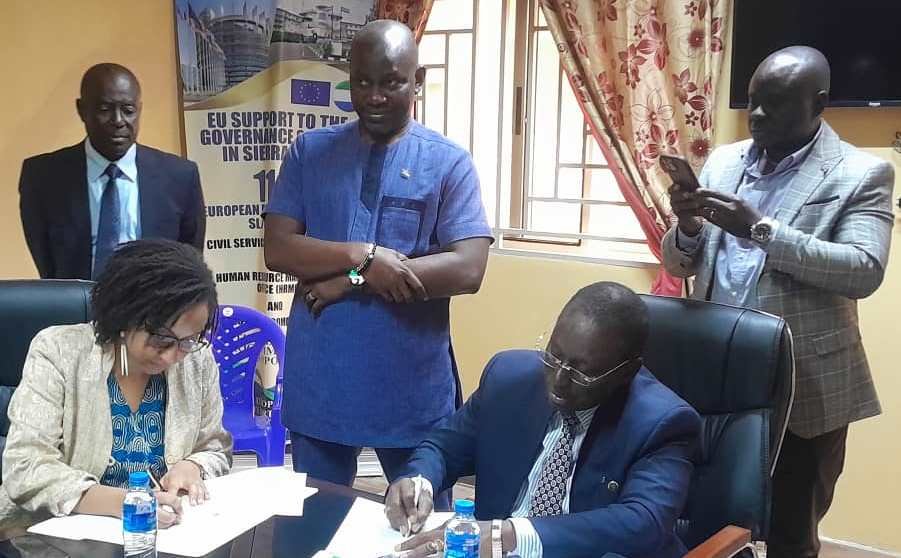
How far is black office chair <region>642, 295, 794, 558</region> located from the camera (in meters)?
1.80

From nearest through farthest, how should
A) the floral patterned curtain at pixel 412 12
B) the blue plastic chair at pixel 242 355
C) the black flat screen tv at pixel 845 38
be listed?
the black flat screen tv at pixel 845 38, the blue plastic chair at pixel 242 355, the floral patterned curtain at pixel 412 12

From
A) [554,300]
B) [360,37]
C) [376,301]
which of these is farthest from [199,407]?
[554,300]

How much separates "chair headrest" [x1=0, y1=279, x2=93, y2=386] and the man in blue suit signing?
2.86 feet

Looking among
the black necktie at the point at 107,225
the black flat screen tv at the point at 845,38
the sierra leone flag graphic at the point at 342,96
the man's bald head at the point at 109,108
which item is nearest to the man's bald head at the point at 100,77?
the man's bald head at the point at 109,108

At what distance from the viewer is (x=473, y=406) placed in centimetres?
189

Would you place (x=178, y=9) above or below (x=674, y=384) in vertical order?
above

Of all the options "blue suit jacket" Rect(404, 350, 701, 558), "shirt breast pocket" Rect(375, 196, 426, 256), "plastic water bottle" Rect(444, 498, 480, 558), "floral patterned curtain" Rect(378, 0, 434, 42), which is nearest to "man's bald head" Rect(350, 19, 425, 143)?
"shirt breast pocket" Rect(375, 196, 426, 256)

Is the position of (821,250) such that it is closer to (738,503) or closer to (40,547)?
(738,503)

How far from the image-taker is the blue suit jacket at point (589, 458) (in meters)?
1.59

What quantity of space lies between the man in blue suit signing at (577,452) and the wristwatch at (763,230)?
485 millimetres

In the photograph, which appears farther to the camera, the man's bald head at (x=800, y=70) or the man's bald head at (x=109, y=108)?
the man's bald head at (x=109, y=108)

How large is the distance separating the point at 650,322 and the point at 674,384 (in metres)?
0.14

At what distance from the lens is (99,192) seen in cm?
268

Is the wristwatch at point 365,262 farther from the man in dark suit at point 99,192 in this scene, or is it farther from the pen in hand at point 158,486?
the man in dark suit at point 99,192
